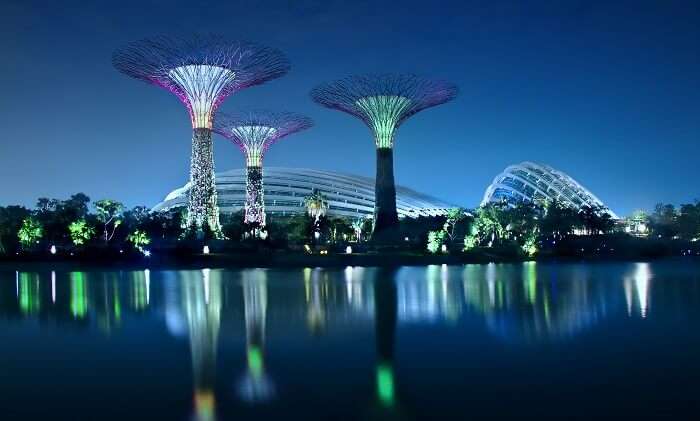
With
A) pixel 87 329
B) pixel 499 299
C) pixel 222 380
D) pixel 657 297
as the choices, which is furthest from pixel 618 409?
pixel 657 297

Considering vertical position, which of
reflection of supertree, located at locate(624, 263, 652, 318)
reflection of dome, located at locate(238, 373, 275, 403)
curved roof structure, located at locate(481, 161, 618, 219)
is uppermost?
curved roof structure, located at locate(481, 161, 618, 219)

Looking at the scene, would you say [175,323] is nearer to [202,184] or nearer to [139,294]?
[139,294]

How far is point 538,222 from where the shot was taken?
83688 mm

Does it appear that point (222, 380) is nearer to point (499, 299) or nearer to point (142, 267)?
point (499, 299)

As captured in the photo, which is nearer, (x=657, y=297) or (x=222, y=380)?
(x=222, y=380)

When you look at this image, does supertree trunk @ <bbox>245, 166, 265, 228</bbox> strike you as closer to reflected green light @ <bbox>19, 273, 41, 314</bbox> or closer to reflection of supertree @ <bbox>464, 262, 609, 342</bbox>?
reflected green light @ <bbox>19, 273, 41, 314</bbox>

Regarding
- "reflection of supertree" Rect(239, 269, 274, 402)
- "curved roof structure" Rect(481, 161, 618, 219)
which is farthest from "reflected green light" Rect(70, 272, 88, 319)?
"curved roof structure" Rect(481, 161, 618, 219)

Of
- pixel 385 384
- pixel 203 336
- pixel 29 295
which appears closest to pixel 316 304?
pixel 203 336

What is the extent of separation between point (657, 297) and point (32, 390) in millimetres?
22254

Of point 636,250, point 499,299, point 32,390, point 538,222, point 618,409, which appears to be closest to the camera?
point 618,409

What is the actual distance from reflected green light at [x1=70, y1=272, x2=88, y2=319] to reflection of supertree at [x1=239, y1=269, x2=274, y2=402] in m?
5.16

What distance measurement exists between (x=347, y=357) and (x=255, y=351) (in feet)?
6.64

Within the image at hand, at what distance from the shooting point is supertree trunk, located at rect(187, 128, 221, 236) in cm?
5759

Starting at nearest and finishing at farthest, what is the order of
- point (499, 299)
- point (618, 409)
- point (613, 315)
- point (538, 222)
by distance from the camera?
point (618, 409), point (613, 315), point (499, 299), point (538, 222)
